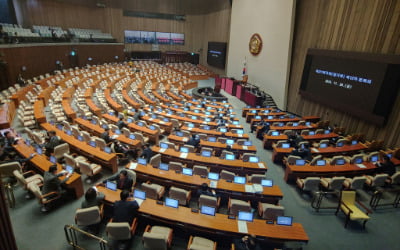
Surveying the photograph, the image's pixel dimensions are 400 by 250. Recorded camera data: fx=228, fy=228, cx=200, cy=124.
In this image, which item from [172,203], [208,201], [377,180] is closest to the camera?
[172,203]

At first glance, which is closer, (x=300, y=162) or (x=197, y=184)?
(x=197, y=184)

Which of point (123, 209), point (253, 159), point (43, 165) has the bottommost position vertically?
point (253, 159)

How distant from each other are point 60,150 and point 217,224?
607 centimetres

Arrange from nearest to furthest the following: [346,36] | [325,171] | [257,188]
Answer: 1. [257,188]
2. [325,171]
3. [346,36]

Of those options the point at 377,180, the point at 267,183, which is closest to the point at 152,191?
the point at 267,183

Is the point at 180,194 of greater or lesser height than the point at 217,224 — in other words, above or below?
below

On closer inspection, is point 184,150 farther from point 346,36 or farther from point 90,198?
point 346,36

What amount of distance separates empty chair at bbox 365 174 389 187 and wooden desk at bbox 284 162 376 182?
1.58 ft

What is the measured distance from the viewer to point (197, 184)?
256 inches

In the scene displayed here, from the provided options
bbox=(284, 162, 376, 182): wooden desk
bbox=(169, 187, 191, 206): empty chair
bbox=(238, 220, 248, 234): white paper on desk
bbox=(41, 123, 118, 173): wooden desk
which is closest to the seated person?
bbox=(169, 187, 191, 206): empty chair

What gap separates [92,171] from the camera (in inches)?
282

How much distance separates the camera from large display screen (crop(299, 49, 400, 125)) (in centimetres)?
1041

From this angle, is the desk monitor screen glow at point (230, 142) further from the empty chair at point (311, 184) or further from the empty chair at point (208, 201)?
the empty chair at point (208, 201)

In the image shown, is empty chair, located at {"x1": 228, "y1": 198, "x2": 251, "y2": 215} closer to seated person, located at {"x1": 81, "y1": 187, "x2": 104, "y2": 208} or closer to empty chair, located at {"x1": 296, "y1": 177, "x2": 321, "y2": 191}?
empty chair, located at {"x1": 296, "y1": 177, "x2": 321, "y2": 191}
